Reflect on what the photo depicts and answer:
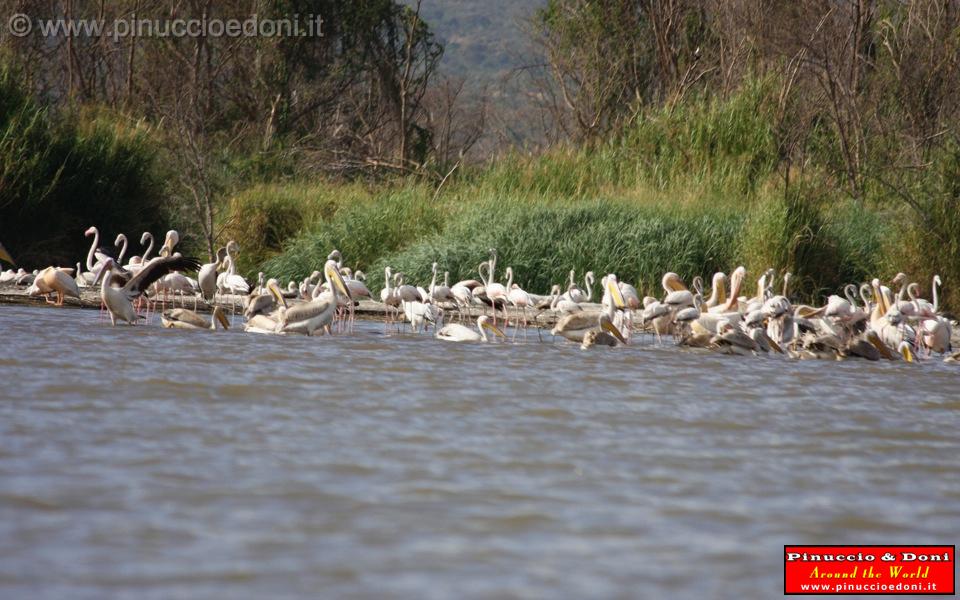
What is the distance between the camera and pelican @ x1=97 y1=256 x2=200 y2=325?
390 inches

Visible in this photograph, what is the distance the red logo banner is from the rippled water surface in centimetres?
8

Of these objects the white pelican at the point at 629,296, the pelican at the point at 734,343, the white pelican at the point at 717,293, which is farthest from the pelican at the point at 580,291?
the pelican at the point at 734,343

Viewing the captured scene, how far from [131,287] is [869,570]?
7.82 metres

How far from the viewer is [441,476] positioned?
4.36 m

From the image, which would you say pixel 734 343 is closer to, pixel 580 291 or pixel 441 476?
pixel 580 291

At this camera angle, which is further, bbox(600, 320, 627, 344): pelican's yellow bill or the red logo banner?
bbox(600, 320, 627, 344): pelican's yellow bill

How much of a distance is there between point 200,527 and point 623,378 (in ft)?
13.1

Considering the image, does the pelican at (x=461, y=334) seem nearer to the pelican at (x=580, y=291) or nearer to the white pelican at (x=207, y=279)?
the pelican at (x=580, y=291)

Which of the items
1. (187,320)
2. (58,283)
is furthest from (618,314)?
(58,283)

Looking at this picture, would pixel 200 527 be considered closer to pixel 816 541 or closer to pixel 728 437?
pixel 816 541

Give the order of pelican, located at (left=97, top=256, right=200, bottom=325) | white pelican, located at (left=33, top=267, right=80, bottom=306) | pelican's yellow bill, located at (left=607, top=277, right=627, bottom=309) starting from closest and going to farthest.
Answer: pelican, located at (left=97, top=256, right=200, bottom=325)
pelican's yellow bill, located at (left=607, top=277, right=627, bottom=309)
white pelican, located at (left=33, top=267, right=80, bottom=306)

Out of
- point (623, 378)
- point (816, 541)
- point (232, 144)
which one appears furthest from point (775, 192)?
point (232, 144)

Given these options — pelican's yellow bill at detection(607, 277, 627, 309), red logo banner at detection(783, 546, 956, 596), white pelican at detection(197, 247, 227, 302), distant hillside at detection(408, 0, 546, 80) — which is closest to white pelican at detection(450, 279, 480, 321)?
pelican's yellow bill at detection(607, 277, 627, 309)

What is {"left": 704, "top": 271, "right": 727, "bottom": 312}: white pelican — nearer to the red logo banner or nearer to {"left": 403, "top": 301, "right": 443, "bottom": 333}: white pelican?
{"left": 403, "top": 301, "right": 443, "bottom": 333}: white pelican
